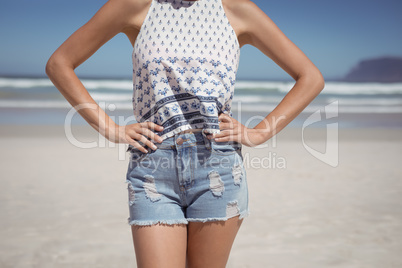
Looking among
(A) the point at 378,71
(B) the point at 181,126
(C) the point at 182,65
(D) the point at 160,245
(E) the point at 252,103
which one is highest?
(A) the point at 378,71

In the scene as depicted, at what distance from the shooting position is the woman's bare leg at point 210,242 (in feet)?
5.84

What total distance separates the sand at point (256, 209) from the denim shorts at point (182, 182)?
81.0 inches

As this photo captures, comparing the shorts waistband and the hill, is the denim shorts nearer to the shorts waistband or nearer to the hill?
the shorts waistband

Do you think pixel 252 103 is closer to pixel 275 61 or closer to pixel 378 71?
pixel 378 71

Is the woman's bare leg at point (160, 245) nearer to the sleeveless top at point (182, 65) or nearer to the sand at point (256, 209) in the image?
the sleeveless top at point (182, 65)

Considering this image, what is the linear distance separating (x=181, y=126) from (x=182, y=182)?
213 mm

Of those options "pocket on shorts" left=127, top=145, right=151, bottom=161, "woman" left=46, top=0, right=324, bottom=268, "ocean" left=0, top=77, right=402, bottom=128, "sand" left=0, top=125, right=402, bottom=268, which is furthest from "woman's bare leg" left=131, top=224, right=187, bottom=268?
"ocean" left=0, top=77, right=402, bottom=128

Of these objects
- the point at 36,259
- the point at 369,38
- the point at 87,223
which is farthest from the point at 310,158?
the point at 369,38

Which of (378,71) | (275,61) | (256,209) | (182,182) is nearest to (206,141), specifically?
(182,182)

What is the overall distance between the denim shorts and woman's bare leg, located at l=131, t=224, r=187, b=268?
3 cm

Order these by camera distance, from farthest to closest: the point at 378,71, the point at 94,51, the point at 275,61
→ the point at 378,71 → the point at 275,61 → the point at 94,51

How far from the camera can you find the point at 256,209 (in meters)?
4.96

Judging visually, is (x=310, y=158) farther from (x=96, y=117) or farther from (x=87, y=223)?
(x=96, y=117)

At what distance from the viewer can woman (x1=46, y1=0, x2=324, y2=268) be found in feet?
5.63
